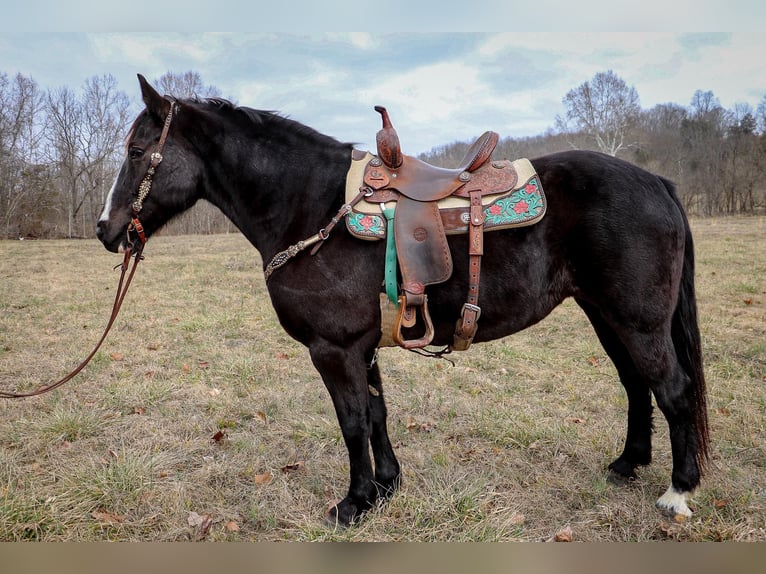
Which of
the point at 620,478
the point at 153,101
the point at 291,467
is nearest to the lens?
the point at 153,101

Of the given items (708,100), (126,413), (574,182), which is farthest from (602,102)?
(126,413)

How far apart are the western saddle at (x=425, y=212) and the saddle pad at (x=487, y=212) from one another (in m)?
0.03

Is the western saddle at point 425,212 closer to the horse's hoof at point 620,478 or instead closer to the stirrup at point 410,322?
the stirrup at point 410,322

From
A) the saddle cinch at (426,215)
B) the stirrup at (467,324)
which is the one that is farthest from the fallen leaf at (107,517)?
the stirrup at (467,324)

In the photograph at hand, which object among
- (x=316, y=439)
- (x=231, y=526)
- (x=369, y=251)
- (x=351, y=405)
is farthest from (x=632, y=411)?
(x=231, y=526)

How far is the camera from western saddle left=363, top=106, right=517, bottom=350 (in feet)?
7.15

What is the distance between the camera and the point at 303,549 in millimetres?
1860

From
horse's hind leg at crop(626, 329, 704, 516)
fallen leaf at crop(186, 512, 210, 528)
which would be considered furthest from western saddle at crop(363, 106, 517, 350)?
fallen leaf at crop(186, 512, 210, 528)

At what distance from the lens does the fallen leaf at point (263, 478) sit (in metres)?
2.86

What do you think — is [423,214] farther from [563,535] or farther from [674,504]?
[674,504]

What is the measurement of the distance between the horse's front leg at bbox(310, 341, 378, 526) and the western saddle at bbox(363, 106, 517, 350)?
29cm

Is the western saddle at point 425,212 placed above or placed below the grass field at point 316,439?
above

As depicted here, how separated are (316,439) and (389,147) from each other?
7.52ft

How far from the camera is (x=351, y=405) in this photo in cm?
233
